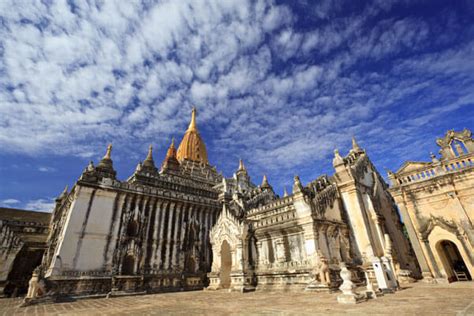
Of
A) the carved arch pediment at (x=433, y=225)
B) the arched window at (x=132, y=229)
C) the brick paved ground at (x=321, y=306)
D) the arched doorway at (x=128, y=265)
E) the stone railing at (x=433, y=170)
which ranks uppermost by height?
the stone railing at (x=433, y=170)

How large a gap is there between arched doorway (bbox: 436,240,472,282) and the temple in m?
1.19

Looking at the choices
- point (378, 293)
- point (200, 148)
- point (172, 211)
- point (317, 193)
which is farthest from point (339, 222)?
point (200, 148)

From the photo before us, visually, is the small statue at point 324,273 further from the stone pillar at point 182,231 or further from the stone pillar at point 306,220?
the stone pillar at point 182,231

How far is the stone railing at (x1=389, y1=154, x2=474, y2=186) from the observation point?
15.2m

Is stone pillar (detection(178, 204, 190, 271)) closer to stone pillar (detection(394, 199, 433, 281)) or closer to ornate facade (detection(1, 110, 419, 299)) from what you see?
ornate facade (detection(1, 110, 419, 299))

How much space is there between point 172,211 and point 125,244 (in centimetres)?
551

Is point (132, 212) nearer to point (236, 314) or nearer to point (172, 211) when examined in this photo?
point (172, 211)

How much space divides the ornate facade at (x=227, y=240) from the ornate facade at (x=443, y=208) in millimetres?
2022

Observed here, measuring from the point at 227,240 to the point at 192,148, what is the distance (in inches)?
1556

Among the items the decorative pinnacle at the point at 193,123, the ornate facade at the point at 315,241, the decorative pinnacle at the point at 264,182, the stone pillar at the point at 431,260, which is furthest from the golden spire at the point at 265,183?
the decorative pinnacle at the point at 193,123

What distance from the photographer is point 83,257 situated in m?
19.4

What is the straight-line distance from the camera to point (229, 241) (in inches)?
754

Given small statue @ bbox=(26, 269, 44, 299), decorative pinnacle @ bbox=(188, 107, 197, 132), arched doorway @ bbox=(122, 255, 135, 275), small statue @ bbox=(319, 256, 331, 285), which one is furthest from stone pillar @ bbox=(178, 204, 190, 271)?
decorative pinnacle @ bbox=(188, 107, 197, 132)

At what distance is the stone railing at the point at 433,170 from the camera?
15.2 metres
